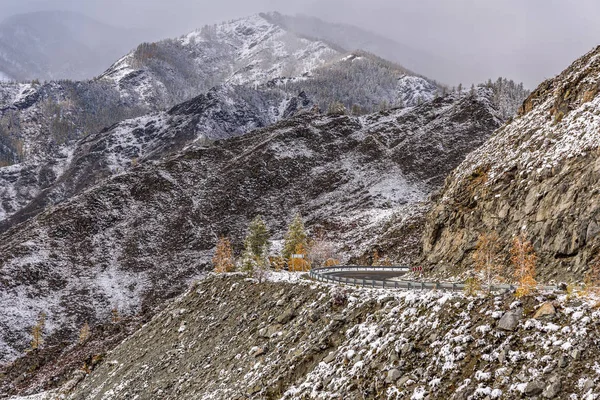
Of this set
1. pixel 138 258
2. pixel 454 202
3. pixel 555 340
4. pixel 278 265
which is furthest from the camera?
pixel 138 258

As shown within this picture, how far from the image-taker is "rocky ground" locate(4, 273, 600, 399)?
1432cm

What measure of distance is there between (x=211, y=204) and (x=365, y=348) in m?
127

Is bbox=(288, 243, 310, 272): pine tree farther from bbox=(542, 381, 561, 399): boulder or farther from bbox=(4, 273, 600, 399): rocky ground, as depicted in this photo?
bbox=(542, 381, 561, 399): boulder

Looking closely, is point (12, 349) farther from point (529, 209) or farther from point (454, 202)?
point (529, 209)

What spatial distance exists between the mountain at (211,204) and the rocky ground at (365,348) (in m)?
64.2

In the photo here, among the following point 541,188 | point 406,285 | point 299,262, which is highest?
point 541,188

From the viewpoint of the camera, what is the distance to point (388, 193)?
13362 cm

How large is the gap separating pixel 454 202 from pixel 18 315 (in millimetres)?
94086

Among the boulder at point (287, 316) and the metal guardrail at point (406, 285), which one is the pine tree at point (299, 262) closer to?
the metal guardrail at point (406, 285)

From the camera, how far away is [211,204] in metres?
142

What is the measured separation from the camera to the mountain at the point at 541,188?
26875 mm

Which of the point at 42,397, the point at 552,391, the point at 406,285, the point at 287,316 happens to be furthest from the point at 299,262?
the point at 552,391

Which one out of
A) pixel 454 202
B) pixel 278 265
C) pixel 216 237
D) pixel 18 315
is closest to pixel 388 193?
pixel 216 237

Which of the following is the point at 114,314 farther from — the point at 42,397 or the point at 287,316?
the point at 287,316
